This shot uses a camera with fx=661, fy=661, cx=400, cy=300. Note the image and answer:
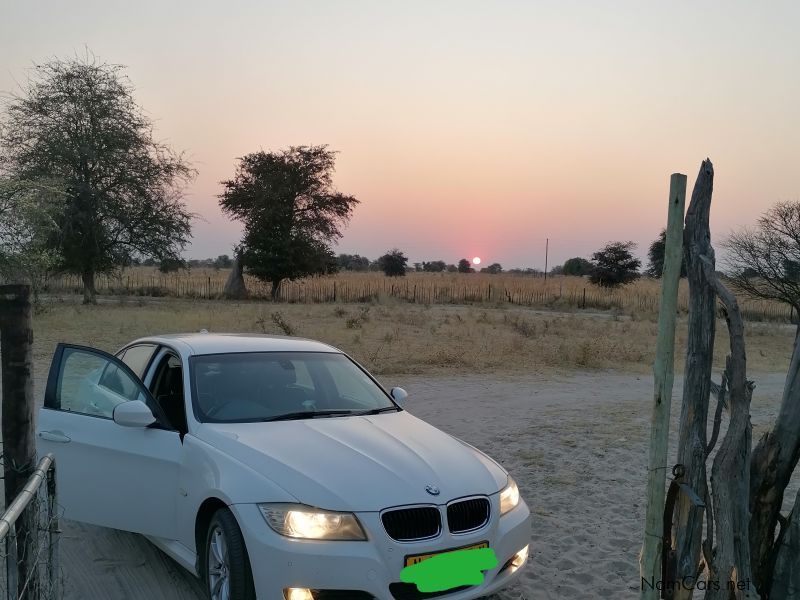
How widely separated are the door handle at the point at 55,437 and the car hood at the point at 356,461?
3.79 feet

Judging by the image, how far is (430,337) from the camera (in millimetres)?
20031

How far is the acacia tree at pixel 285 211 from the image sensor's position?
123 ft

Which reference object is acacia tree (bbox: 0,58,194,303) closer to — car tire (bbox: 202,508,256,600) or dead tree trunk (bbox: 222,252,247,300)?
dead tree trunk (bbox: 222,252,247,300)

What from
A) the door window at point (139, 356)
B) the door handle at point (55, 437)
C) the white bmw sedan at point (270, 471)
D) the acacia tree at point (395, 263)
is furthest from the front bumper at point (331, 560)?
the acacia tree at point (395, 263)

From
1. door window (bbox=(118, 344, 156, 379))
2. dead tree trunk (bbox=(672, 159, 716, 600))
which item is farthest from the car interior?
dead tree trunk (bbox=(672, 159, 716, 600))

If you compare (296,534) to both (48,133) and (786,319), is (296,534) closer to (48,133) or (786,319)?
(48,133)

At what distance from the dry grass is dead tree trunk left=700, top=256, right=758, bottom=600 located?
10701 millimetres

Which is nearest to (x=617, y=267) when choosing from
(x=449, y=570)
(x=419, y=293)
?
(x=419, y=293)

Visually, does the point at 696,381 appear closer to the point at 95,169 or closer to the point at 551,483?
the point at 551,483

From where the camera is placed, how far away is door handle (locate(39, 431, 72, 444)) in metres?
4.37

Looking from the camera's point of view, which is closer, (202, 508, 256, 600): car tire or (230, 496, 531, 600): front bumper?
(230, 496, 531, 600): front bumper

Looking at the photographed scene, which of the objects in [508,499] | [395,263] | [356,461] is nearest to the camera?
[356,461]

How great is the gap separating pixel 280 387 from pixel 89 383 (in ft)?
4.51

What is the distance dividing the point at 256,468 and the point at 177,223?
92.0 ft
